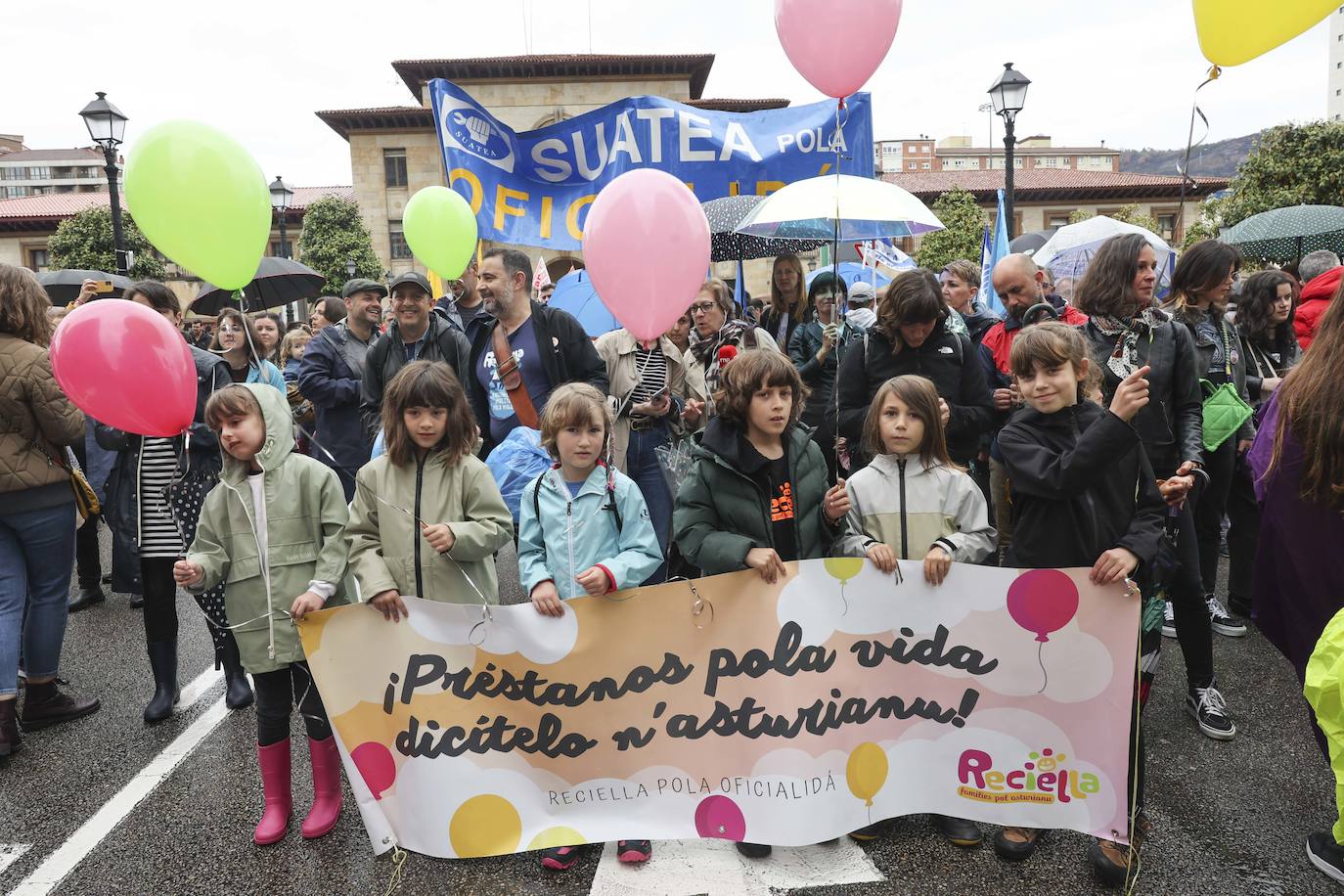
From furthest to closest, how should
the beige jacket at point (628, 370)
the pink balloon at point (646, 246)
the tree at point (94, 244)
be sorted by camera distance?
the tree at point (94, 244)
the beige jacket at point (628, 370)
the pink balloon at point (646, 246)

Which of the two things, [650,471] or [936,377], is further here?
[650,471]

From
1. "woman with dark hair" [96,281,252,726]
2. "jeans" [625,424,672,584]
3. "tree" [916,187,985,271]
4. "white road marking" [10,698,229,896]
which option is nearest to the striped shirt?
"woman with dark hair" [96,281,252,726]

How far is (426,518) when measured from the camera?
2.90 meters

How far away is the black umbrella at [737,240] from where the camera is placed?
668 centimetres

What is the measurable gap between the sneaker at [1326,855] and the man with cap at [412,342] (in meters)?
4.04

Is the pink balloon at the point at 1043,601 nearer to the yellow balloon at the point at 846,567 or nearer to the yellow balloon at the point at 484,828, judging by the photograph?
the yellow balloon at the point at 846,567

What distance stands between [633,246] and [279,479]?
162cm

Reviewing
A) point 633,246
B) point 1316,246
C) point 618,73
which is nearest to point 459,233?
point 633,246

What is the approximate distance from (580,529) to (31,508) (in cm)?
273

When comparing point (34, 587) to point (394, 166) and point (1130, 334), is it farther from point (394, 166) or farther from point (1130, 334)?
point (394, 166)

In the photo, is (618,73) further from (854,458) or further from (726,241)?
(854,458)

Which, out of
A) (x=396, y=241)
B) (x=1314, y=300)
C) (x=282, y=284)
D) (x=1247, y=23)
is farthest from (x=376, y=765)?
(x=396, y=241)

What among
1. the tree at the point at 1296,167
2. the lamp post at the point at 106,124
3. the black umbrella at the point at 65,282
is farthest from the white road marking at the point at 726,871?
the tree at the point at 1296,167

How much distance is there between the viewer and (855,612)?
2.62 m
